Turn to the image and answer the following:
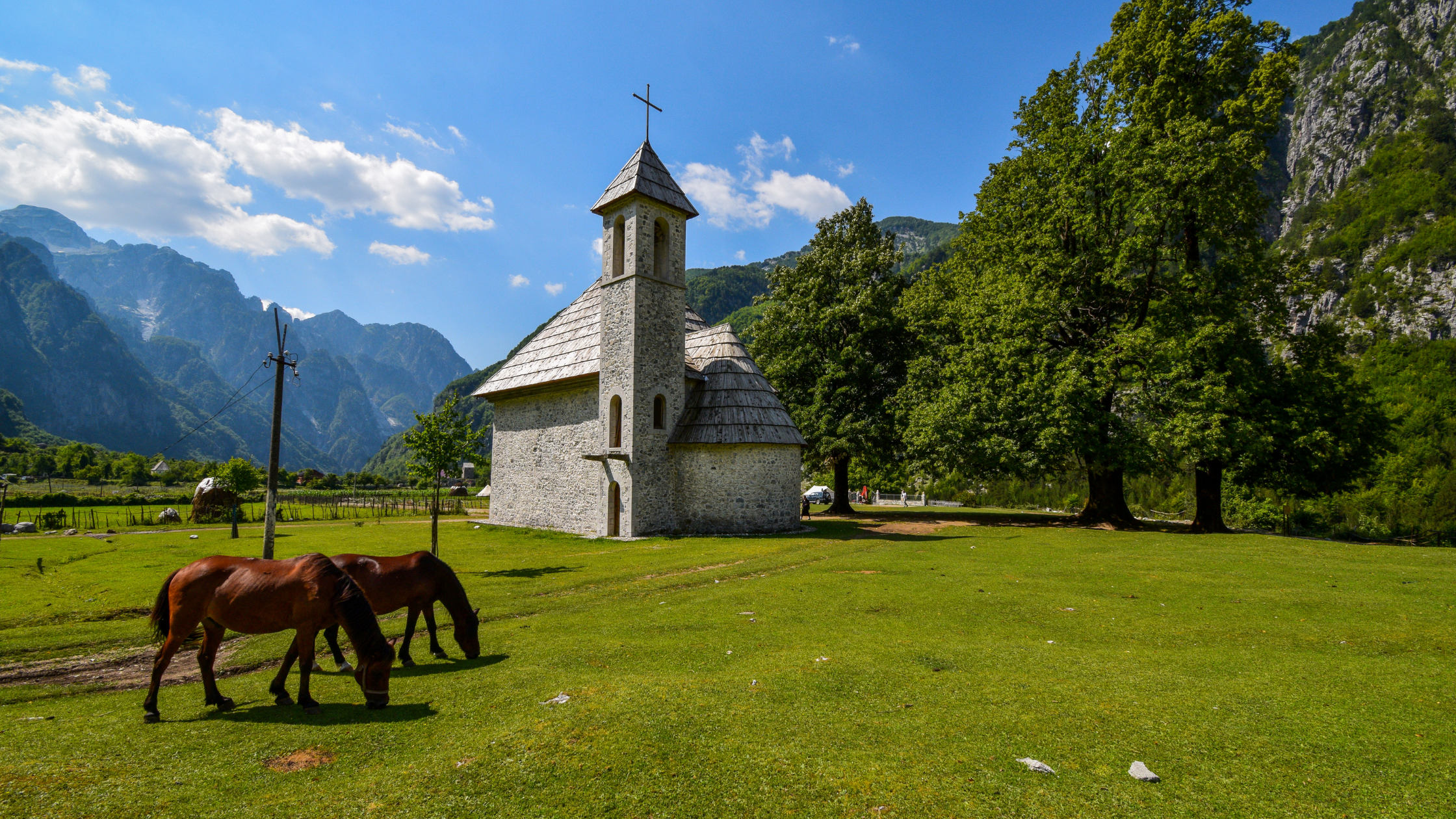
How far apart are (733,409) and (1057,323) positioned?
1420 cm

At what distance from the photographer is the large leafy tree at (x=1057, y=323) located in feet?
73.3

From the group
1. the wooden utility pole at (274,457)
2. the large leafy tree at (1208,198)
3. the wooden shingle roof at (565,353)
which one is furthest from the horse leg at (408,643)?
the large leafy tree at (1208,198)

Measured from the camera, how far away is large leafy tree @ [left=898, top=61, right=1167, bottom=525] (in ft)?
73.3

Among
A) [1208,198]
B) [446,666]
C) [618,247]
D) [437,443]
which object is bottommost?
[446,666]

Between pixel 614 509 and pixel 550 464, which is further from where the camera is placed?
pixel 550 464

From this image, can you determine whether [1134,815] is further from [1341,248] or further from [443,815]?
[1341,248]

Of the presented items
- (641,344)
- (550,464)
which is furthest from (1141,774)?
(550,464)

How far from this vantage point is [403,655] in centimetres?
698

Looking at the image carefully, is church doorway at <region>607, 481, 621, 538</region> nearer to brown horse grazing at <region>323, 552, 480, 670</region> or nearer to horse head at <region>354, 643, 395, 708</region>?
brown horse grazing at <region>323, 552, 480, 670</region>

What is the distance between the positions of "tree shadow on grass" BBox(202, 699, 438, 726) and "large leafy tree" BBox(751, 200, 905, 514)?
2533 centimetres

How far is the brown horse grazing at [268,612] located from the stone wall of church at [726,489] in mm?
17961

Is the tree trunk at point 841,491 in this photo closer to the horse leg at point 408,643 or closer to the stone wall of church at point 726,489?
the stone wall of church at point 726,489

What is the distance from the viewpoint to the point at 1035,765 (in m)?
4.09

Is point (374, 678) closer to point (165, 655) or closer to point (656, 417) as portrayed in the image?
point (165, 655)
